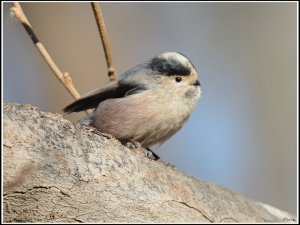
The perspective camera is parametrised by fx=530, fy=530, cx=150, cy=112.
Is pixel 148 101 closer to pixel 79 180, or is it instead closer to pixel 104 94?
pixel 104 94

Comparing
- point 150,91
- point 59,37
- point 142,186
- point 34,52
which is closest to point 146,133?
point 150,91

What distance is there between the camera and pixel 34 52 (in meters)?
4.27

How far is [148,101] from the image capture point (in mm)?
2465

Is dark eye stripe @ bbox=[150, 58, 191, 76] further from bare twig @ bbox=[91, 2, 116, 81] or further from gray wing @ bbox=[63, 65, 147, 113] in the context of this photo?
bare twig @ bbox=[91, 2, 116, 81]

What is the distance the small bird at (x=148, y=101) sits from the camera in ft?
7.89

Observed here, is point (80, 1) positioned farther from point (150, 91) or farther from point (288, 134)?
point (150, 91)

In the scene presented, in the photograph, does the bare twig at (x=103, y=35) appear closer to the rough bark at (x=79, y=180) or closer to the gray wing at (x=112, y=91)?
the gray wing at (x=112, y=91)

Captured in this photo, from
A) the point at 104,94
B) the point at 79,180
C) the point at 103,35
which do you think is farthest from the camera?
the point at 104,94

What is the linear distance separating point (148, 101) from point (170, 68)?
0.22m

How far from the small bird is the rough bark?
1.73ft

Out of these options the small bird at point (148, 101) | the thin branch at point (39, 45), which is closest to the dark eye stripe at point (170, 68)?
the small bird at point (148, 101)

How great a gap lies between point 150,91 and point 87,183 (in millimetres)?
999

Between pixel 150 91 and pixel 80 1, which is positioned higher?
pixel 80 1

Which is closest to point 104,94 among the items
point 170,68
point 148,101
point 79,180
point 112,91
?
point 112,91
